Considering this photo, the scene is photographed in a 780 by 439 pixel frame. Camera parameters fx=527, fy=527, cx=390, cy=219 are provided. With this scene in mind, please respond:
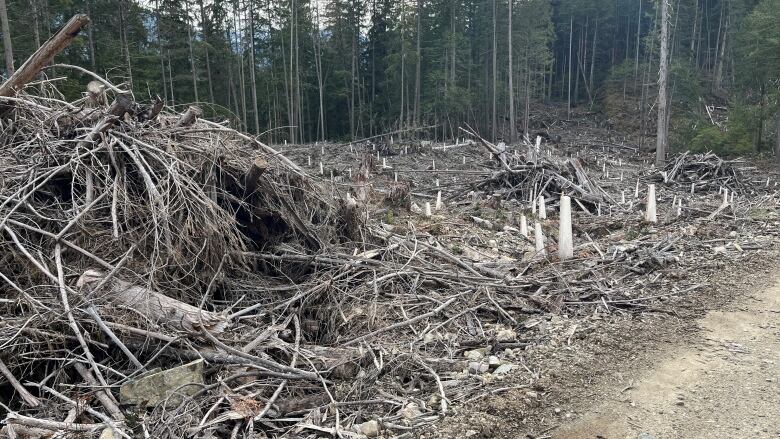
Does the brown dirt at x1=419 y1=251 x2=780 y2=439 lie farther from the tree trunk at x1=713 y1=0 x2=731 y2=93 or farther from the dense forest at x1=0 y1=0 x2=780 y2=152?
the tree trunk at x1=713 y1=0 x2=731 y2=93

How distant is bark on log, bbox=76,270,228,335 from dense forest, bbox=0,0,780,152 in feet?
79.8

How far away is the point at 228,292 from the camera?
5473 millimetres

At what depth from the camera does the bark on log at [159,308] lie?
429cm

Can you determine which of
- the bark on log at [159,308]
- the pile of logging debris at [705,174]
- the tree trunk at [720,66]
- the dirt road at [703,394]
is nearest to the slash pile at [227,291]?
the bark on log at [159,308]

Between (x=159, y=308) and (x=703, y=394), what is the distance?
173 inches

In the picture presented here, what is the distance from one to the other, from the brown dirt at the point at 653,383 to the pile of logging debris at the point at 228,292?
257 millimetres

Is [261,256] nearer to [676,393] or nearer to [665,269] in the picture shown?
[676,393]

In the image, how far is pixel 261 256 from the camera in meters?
5.99

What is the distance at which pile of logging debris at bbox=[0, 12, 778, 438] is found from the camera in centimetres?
377

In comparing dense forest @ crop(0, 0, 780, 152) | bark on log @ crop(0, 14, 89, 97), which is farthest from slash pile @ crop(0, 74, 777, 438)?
dense forest @ crop(0, 0, 780, 152)

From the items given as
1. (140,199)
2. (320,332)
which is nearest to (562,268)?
(320,332)

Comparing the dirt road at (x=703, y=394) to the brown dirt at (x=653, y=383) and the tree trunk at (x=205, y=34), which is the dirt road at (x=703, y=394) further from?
the tree trunk at (x=205, y=34)

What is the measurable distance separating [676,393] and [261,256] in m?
4.24

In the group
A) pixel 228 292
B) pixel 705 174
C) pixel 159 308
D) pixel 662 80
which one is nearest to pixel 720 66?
pixel 662 80
